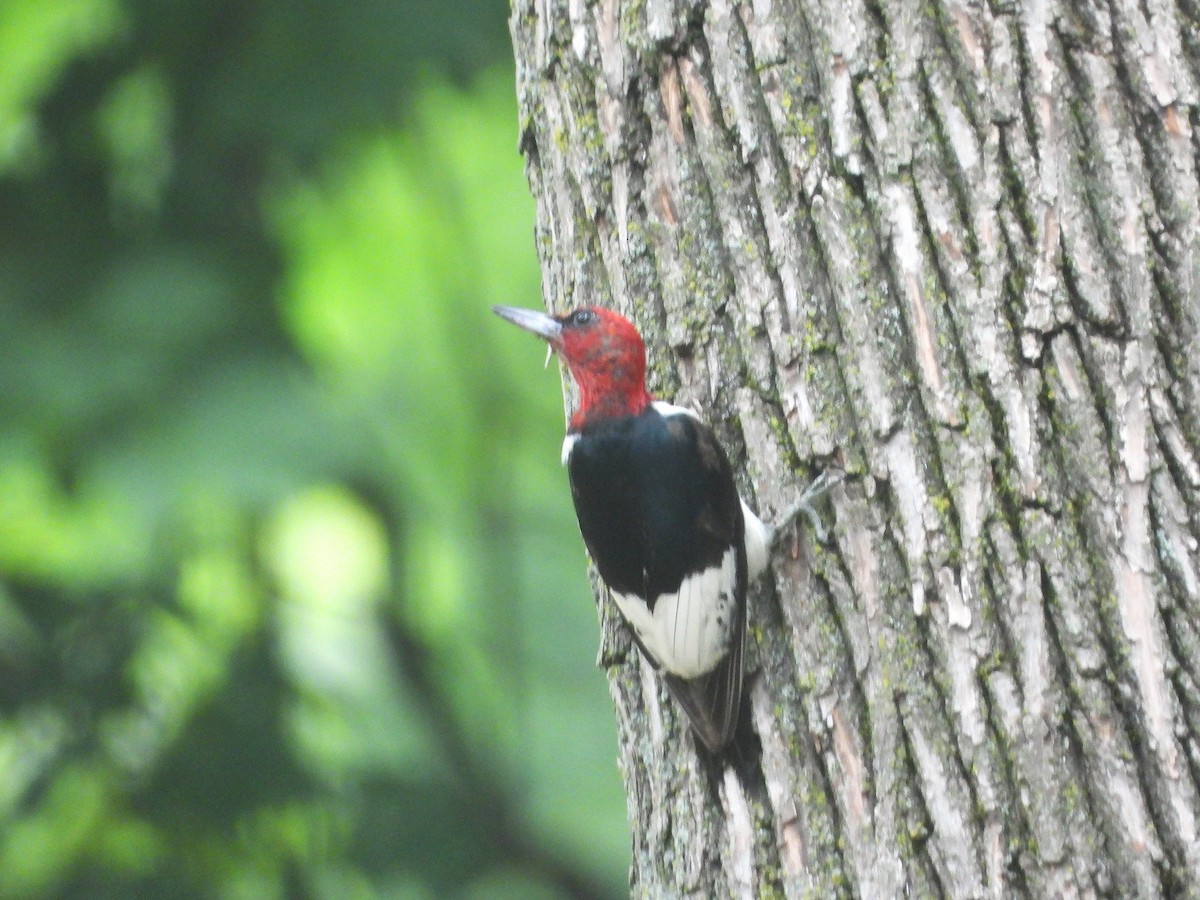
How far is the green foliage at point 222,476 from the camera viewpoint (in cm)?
399

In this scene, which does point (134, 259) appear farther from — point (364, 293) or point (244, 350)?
point (364, 293)

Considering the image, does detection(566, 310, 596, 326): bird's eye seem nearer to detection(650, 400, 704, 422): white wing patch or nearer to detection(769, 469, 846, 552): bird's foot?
detection(650, 400, 704, 422): white wing patch

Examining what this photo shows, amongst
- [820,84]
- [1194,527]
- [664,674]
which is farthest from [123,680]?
[1194,527]

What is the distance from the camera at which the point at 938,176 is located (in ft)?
7.47

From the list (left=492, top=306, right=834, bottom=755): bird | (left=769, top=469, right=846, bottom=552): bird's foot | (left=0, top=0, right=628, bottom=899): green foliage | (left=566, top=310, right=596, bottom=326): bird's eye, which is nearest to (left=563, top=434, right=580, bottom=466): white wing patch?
(left=492, top=306, right=834, bottom=755): bird

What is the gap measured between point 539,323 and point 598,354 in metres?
0.26

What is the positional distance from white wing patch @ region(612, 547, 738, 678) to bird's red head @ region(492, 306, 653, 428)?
0.42 metres

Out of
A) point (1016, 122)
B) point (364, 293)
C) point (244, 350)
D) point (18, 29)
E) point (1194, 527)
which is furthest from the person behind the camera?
point (364, 293)

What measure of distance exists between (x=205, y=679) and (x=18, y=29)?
2293mm

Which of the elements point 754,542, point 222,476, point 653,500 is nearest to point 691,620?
point 754,542

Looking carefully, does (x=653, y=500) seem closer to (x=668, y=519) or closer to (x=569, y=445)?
(x=668, y=519)

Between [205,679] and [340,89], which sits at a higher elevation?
[340,89]

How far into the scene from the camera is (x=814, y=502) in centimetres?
231

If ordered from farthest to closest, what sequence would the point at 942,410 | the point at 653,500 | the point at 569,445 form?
the point at 569,445
the point at 653,500
the point at 942,410
